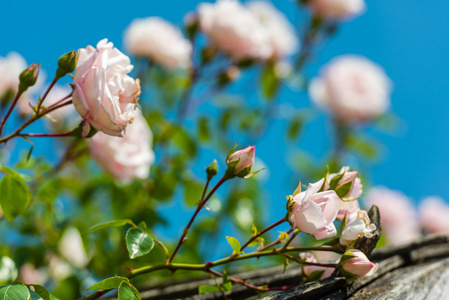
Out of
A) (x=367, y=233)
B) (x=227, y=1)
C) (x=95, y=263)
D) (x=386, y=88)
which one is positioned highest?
(x=227, y=1)

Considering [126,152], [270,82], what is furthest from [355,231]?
[270,82]

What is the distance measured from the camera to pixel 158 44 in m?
2.02

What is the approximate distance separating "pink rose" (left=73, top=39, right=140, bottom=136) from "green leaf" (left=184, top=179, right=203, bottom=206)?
0.94 meters

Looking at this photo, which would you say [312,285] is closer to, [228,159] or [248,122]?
[228,159]

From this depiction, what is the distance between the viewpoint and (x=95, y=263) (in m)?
1.60

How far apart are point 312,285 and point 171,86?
7.03 feet

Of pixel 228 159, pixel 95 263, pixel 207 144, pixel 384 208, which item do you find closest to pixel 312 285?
pixel 228 159

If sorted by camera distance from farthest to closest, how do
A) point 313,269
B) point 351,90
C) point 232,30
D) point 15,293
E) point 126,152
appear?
point 351,90 → point 232,30 → point 126,152 → point 313,269 → point 15,293

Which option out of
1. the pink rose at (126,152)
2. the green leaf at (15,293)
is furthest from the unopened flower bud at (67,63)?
the pink rose at (126,152)

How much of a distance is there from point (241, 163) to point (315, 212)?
A: 0.47 feet

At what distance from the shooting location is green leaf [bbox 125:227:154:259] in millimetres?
698

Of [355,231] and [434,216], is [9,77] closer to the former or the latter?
[355,231]

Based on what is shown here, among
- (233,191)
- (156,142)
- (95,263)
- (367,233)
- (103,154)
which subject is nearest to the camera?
(367,233)

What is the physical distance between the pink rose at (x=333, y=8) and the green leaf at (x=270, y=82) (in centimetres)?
38
